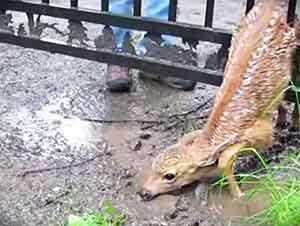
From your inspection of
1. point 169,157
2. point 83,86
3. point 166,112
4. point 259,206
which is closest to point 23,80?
point 83,86

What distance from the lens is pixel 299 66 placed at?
3.41 meters

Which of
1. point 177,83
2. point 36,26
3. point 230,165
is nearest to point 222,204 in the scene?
point 230,165

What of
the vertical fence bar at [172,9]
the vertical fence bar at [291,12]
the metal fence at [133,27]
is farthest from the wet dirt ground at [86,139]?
the vertical fence bar at [291,12]

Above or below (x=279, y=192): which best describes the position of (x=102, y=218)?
below

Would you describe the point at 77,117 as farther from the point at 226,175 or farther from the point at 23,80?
the point at 226,175

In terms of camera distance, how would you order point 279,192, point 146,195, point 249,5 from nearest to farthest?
1. point 279,192
2. point 146,195
3. point 249,5

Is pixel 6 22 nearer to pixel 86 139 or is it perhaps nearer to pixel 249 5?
pixel 86 139

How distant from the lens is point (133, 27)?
3689mm

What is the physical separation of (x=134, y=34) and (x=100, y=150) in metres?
0.75

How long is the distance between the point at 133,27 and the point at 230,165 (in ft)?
3.10

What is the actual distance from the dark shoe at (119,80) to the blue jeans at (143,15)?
0.33 m

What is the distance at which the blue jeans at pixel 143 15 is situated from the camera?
12.6ft

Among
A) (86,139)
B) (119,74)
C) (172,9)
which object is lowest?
(86,139)

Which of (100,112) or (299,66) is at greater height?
(299,66)
